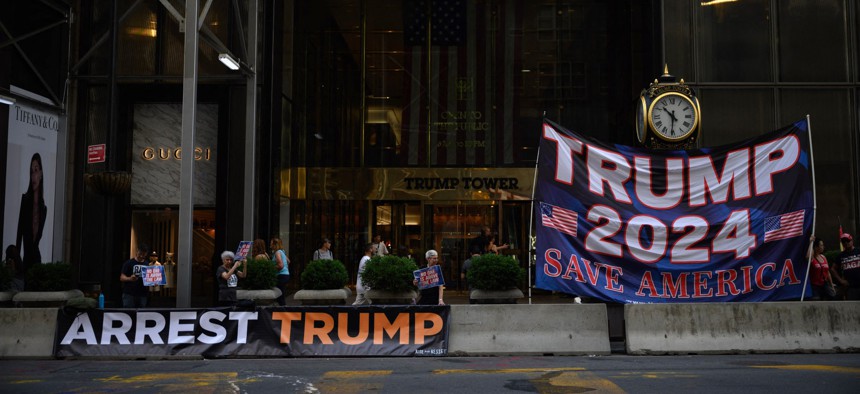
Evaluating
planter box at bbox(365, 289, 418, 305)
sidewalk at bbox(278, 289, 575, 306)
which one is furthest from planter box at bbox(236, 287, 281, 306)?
sidewalk at bbox(278, 289, 575, 306)

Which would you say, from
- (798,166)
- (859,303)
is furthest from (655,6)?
(859,303)

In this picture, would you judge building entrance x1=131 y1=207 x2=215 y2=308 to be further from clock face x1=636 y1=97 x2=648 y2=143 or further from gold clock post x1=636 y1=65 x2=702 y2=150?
gold clock post x1=636 y1=65 x2=702 y2=150

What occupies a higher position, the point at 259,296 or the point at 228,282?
the point at 228,282

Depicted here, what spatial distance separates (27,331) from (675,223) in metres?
9.64

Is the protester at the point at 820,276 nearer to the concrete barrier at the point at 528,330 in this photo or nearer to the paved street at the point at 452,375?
the paved street at the point at 452,375

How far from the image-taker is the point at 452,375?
9523 mm

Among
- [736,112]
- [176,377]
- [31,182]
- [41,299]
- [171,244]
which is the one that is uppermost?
[736,112]

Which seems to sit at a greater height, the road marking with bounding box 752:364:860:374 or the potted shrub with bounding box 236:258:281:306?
the potted shrub with bounding box 236:258:281:306

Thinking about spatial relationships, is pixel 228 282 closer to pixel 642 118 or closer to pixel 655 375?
pixel 655 375

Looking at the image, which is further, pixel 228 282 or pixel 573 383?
pixel 228 282

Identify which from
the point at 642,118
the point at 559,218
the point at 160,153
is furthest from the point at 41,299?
the point at 642,118

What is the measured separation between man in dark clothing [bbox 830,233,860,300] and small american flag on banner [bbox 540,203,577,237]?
5436 millimetres

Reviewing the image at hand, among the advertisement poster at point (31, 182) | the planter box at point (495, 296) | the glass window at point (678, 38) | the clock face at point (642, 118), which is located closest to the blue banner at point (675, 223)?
the planter box at point (495, 296)

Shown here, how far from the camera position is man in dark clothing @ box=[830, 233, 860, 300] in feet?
44.9
